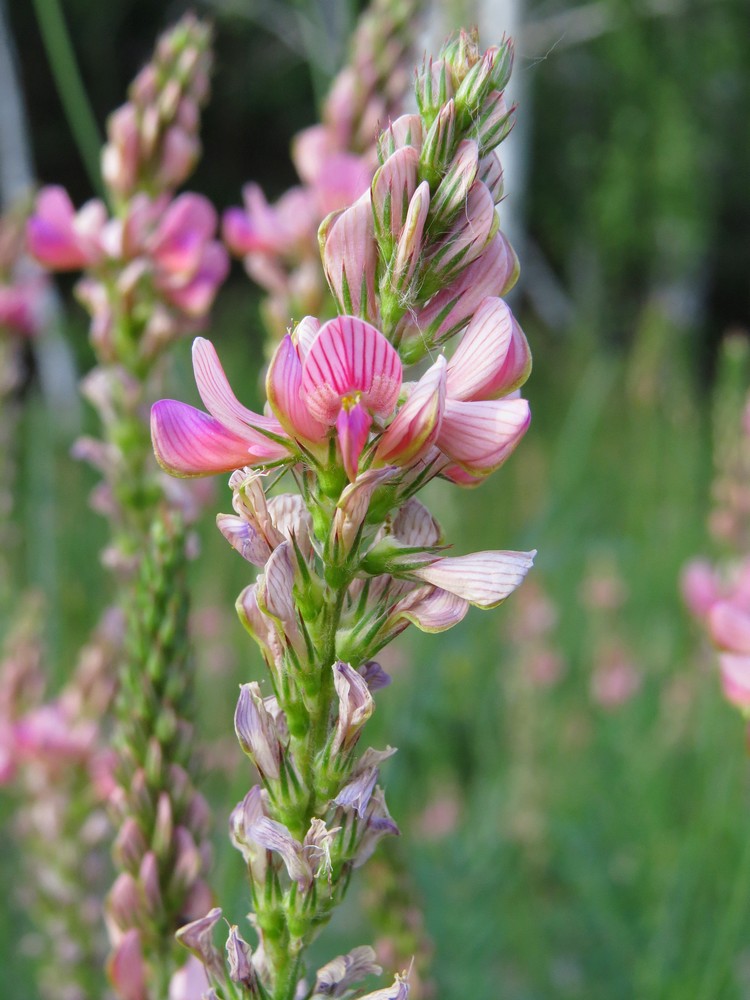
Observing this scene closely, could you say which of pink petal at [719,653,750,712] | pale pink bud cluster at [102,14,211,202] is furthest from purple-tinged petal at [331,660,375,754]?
pale pink bud cluster at [102,14,211,202]

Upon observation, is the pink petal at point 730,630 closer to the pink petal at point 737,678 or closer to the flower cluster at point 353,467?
the pink petal at point 737,678

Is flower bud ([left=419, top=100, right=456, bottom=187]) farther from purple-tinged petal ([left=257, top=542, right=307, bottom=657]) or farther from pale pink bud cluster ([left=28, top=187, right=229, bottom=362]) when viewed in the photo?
pale pink bud cluster ([left=28, top=187, right=229, bottom=362])

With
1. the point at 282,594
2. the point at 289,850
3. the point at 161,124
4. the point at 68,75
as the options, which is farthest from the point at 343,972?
the point at 68,75

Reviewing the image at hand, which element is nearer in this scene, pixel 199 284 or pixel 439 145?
pixel 439 145

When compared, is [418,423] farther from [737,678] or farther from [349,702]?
[737,678]

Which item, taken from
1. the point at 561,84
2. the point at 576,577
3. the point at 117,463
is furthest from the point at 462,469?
the point at 561,84

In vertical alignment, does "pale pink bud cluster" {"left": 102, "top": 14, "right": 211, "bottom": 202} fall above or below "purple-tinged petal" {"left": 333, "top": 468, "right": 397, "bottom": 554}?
above

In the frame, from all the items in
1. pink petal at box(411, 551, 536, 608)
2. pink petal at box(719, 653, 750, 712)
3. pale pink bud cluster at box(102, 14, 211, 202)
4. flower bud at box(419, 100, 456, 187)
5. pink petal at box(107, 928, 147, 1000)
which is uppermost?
pale pink bud cluster at box(102, 14, 211, 202)

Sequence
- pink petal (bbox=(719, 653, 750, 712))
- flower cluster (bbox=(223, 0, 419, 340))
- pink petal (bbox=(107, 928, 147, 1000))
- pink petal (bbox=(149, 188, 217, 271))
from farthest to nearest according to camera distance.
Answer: flower cluster (bbox=(223, 0, 419, 340)) < pink petal (bbox=(149, 188, 217, 271)) < pink petal (bbox=(719, 653, 750, 712)) < pink petal (bbox=(107, 928, 147, 1000))
